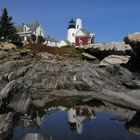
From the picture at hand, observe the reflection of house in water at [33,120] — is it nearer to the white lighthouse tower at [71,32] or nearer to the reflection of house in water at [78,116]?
the reflection of house in water at [78,116]

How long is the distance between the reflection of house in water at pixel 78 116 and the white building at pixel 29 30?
82.8 meters

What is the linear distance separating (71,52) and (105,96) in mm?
38809

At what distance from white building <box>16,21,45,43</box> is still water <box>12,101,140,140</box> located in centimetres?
8300

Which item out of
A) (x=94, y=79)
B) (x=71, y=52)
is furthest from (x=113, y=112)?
(x=71, y=52)

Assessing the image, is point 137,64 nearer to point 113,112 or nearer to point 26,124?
point 113,112

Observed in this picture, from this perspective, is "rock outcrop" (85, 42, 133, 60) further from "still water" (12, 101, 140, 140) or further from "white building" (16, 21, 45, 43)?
"white building" (16, 21, 45, 43)

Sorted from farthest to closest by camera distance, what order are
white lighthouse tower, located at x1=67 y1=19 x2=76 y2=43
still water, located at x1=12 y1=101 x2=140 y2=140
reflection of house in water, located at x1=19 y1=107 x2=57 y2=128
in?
white lighthouse tower, located at x1=67 y1=19 x2=76 y2=43, reflection of house in water, located at x1=19 y1=107 x2=57 y2=128, still water, located at x1=12 y1=101 x2=140 y2=140

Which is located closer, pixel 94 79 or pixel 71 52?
pixel 94 79

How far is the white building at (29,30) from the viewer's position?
115463 mm

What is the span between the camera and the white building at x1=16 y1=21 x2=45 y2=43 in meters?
115

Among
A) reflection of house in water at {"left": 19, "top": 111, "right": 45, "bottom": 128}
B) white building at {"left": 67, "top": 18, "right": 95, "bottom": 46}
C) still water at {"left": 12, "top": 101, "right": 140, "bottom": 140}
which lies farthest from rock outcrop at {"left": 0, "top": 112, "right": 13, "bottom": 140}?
white building at {"left": 67, "top": 18, "right": 95, "bottom": 46}

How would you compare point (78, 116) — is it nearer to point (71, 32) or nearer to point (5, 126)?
point (5, 126)

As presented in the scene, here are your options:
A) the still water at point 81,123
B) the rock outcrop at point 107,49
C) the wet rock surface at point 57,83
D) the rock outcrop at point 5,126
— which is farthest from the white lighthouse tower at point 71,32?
the rock outcrop at point 5,126

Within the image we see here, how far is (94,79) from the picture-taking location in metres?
44.3
